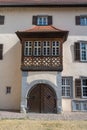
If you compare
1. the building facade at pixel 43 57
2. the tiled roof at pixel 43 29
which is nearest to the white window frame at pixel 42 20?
the building facade at pixel 43 57

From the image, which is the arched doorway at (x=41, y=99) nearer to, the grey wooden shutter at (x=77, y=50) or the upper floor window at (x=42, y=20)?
the grey wooden shutter at (x=77, y=50)

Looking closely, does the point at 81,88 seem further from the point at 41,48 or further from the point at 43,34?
the point at 43,34

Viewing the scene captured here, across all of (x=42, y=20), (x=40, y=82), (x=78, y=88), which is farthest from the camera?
(x=42, y=20)

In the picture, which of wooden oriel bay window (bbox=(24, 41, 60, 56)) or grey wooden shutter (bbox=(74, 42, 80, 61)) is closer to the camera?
wooden oriel bay window (bbox=(24, 41, 60, 56))

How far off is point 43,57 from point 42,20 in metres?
4.61

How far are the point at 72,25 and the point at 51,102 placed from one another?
727 cm

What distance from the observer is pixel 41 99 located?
754 inches

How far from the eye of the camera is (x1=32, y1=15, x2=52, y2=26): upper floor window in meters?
22.0

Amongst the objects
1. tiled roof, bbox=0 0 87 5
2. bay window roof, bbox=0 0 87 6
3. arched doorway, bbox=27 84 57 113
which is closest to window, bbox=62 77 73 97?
arched doorway, bbox=27 84 57 113

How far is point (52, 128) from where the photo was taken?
11664mm

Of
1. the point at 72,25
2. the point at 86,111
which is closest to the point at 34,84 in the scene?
the point at 86,111

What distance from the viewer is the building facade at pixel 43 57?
19.0 m

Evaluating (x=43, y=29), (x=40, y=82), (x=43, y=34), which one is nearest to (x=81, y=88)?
(x=40, y=82)

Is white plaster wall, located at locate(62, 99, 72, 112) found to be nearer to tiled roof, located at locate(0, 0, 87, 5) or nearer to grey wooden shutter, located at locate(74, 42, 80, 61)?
grey wooden shutter, located at locate(74, 42, 80, 61)
